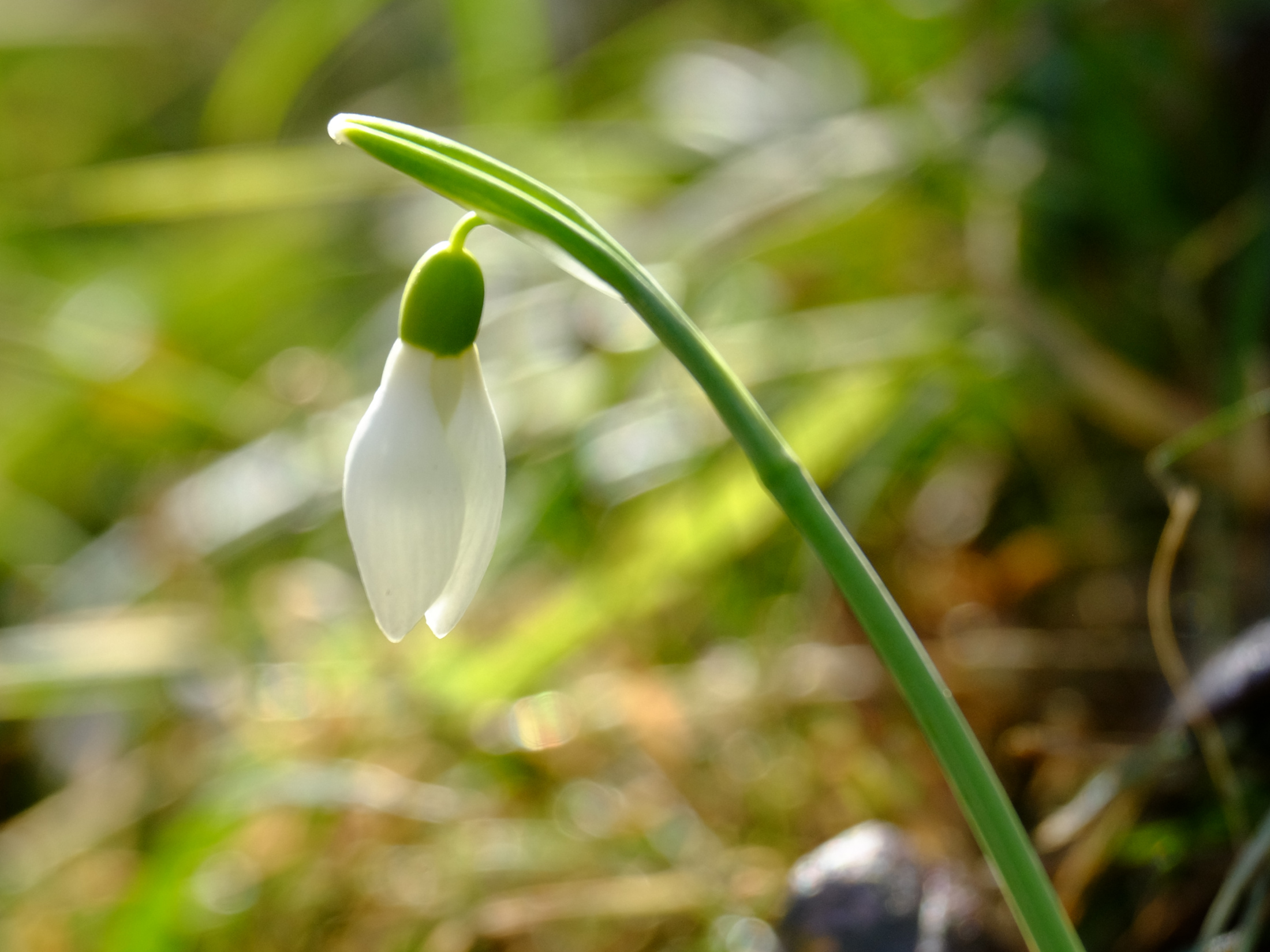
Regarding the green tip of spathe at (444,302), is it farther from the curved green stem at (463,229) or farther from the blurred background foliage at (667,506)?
the blurred background foliage at (667,506)

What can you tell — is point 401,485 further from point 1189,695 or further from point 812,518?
point 1189,695

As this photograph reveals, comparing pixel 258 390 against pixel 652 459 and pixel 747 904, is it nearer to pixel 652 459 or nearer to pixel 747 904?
pixel 652 459

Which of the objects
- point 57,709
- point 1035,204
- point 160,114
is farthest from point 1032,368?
point 160,114

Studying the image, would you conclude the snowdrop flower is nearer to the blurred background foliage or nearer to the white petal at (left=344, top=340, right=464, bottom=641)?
the white petal at (left=344, top=340, right=464, bottom=641)

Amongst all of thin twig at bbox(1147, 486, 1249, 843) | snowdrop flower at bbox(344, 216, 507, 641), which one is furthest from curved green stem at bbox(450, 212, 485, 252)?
thin twig at bbox(1147, 486, 1249, 843)

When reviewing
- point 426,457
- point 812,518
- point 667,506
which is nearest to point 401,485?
point 426,457

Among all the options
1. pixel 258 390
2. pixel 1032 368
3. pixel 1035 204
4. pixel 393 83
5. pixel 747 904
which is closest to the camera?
pixel 747 904
